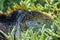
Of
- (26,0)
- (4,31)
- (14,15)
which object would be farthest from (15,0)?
(4,31)

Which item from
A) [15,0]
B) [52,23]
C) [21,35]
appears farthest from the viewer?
[15,0]

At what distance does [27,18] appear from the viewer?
50.8 inches

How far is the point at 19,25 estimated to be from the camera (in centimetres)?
121

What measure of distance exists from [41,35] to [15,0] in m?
1.01

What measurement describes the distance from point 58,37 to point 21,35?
22 cm

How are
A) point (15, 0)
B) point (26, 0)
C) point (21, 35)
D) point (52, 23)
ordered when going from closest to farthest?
point (21, 35)
point (52, 23)
point (26, 0)
point (15, 0)

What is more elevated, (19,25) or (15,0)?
(15,0)

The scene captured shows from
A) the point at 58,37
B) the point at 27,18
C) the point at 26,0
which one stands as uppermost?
the point at 26,0

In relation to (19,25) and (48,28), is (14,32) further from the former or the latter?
(48,28)

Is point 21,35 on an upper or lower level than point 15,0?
lower

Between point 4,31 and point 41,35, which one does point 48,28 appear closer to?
point 41,35

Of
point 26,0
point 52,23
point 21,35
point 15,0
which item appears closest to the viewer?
point 21,35

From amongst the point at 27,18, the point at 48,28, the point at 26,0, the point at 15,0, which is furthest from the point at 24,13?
the point at 15,0

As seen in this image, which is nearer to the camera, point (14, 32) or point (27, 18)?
point (14, 32)
